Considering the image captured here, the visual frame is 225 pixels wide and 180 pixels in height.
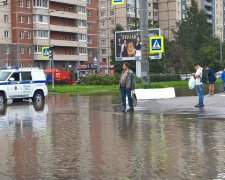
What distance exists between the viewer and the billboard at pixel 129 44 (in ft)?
176

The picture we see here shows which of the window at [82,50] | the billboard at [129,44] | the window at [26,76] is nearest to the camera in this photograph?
the window at [26,76]

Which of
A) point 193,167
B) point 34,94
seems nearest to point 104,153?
point 193,167

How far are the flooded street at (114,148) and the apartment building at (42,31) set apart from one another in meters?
71.8

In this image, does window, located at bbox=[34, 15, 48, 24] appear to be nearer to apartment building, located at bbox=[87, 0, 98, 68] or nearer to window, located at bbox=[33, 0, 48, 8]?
window, located at bbox=[33, 0, 48, 8]

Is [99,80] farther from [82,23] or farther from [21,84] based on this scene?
[82,23]

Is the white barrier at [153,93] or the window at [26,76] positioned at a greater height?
the window at [26,76]

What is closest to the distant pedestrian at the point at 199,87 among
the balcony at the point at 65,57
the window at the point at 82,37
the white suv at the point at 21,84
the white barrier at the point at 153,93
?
the white barrier at the point at 153,93

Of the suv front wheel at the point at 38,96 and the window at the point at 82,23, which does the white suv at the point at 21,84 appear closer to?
the suv front wheel at the point at 38,96

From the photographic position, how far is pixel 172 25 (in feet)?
408

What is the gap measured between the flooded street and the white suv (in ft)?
35.0

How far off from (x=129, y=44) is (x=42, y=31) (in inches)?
1545

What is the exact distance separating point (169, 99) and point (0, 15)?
66.6 m

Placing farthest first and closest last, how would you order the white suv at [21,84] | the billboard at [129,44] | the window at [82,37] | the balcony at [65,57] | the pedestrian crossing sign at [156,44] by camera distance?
the window at [82,37]
the balcony at [65,57]
the billboard at [129,44]
the white suv at [21,84]
the pedestrian crossing sign at [156,44]

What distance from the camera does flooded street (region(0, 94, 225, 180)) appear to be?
7281 millimetres
